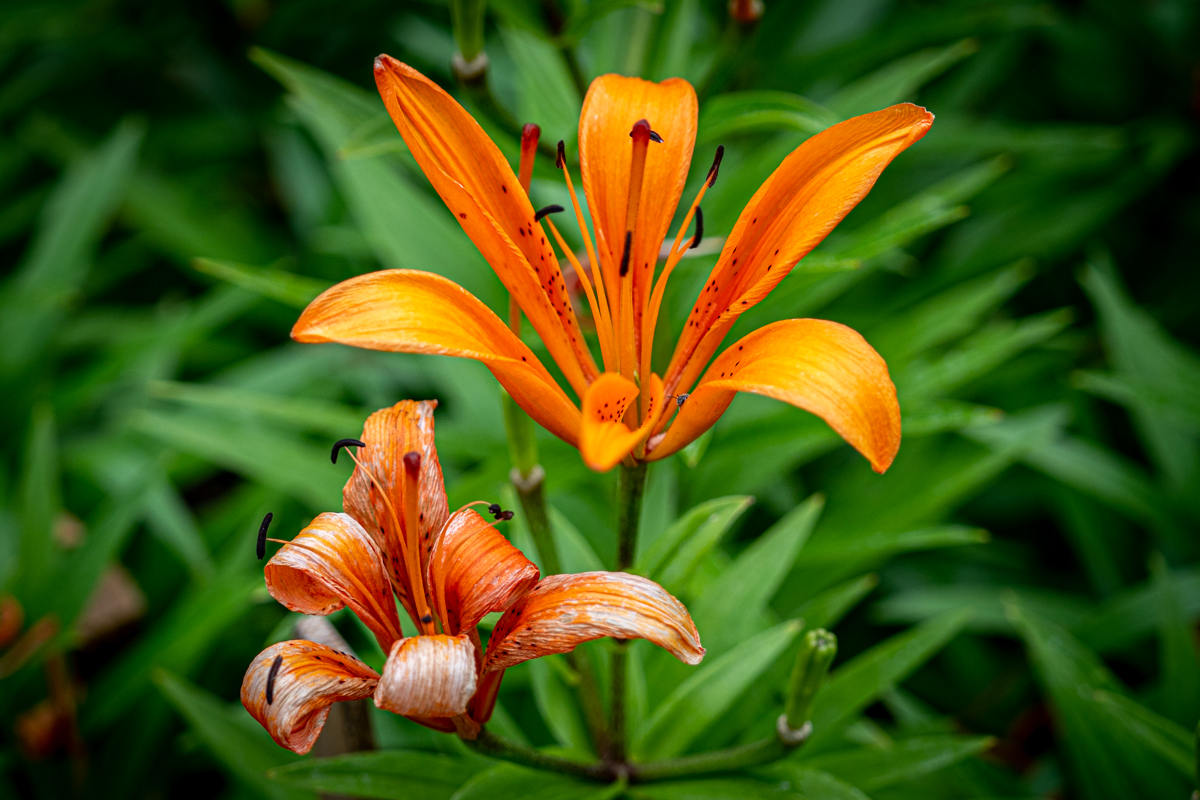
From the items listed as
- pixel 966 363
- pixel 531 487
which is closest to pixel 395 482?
pixel 531 487

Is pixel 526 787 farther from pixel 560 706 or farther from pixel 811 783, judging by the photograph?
pixel 811 783

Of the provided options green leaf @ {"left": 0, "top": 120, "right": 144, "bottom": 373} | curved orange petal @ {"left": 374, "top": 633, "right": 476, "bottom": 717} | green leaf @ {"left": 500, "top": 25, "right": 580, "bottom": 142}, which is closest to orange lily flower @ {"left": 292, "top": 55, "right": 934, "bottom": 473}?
curved orange petal @ {"left": 374, "top": 633, "right": 476, "bottom": 717}

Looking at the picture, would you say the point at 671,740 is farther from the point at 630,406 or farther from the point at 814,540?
the point at 814,540

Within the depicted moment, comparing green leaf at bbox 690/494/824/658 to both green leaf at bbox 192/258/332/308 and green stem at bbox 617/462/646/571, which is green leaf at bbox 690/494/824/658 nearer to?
green stem at bbox 617/462/646/571

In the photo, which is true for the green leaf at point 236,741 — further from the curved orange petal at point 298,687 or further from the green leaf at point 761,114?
the green leaf at point 761,114

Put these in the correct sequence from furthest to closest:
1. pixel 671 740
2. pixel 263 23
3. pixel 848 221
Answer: pixel 263 23 < pixel 848 221 < pixel 671 740

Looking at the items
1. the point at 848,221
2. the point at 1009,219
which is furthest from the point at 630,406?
the point at 1009,219
